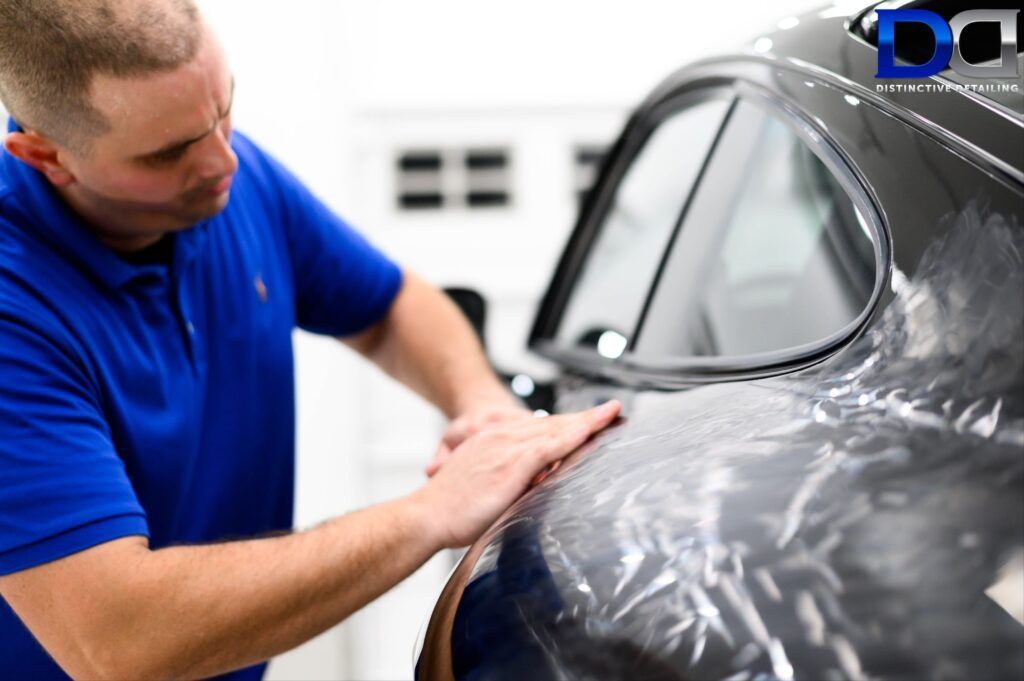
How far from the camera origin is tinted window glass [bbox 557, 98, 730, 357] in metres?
A: 1.82

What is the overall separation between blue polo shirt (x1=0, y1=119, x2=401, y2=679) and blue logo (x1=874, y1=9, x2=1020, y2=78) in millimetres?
1092

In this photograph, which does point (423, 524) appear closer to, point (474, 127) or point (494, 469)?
point (494, 469)

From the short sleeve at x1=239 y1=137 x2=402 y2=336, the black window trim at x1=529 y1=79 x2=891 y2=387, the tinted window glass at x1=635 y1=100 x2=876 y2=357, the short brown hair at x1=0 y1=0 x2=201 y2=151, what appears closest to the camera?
the black window trim at x1=529 y1=79 x2=891 y2=387

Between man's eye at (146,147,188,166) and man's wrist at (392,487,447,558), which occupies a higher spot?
man's eye at (146,147,188,166)

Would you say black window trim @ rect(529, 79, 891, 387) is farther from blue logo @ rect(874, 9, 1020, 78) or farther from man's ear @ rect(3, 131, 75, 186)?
man's ear @ rect(3, 131, 75, 186)

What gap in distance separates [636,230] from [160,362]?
3.20 ft

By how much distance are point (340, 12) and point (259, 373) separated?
13.1 feet

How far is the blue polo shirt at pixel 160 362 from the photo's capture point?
53.4 inches

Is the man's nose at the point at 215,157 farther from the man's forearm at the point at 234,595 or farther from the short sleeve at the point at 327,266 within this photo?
the man's forearm at the point at 234,595

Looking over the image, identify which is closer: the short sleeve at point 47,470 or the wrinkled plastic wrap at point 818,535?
the wrinkled plastic wrap at point 818,535

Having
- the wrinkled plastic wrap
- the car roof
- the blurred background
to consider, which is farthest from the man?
the blurred background

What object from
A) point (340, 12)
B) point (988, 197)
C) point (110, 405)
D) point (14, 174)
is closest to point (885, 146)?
point (988, 197)

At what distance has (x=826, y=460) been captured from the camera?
876 mm

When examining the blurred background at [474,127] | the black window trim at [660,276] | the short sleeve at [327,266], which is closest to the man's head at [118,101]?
the short sleeve at [327,266]
